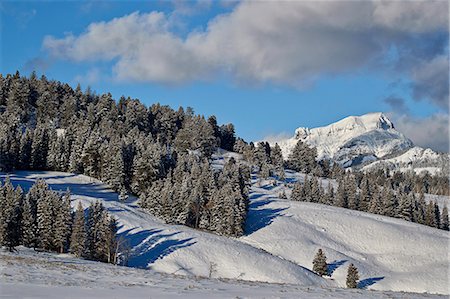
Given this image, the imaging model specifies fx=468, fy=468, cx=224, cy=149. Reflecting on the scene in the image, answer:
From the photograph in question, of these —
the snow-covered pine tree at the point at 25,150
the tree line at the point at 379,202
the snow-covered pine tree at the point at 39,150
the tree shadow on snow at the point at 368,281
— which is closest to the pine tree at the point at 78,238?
the tree shadow on snow at the point at 368,281

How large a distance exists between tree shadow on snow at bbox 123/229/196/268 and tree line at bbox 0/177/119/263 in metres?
4.49

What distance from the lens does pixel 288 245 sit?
261 feet

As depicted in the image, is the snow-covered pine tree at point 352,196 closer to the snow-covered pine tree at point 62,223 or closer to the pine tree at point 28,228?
the snow-covered pine tree at point 62,223

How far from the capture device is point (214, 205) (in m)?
87.9

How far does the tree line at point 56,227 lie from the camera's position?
59031 millimetres

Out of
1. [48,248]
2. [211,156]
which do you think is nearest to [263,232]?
[48,248]

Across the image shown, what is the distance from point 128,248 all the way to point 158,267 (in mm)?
4741

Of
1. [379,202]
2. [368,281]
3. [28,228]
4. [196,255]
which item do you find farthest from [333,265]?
[379,202]

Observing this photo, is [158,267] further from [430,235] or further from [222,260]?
[430,235]

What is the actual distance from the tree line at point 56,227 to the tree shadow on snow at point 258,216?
32.3 m

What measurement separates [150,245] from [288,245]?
24.7m

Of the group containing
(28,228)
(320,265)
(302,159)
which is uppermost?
(302,159)

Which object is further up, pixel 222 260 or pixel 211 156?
pixel 211 156

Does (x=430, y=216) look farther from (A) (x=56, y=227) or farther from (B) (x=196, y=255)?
(A) (x=56, y=227)
